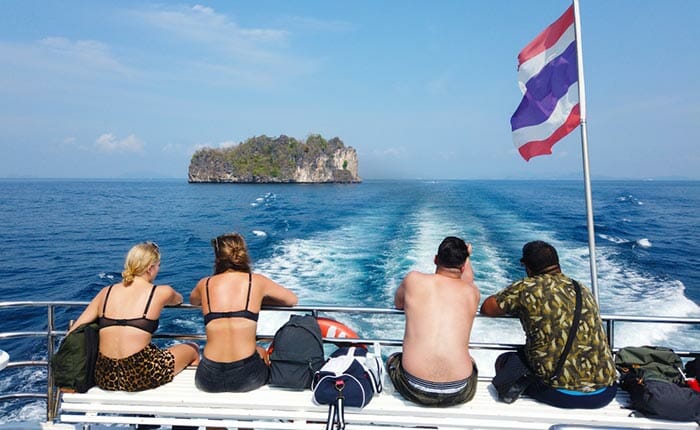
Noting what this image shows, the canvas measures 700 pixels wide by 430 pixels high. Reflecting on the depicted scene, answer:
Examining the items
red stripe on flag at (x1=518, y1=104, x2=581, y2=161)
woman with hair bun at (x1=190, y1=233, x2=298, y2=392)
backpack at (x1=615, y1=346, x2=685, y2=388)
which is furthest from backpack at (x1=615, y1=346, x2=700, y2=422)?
woman with hair bun at (x1=190, y1=233, x2=298, y2=392)

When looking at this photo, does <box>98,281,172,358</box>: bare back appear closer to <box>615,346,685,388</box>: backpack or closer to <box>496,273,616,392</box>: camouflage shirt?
<box>496,273,616,392</box>: camouflage shirt

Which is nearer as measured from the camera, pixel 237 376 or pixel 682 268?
pixel 237 376

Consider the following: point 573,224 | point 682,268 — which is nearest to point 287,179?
point 573,224

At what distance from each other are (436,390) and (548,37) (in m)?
3.74

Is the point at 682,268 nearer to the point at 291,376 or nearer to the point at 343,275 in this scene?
the point at 343,275

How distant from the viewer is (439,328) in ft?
8.78

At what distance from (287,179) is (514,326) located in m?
118

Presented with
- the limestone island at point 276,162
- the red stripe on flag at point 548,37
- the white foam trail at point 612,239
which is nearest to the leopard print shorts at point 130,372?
the red stripe on flag at point 548,37

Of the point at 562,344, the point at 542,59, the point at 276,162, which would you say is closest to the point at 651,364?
the point at 562,344

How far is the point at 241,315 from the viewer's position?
2910 millimetres

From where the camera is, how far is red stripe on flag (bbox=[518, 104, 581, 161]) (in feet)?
13.9

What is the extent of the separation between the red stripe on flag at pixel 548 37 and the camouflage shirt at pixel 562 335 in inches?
112

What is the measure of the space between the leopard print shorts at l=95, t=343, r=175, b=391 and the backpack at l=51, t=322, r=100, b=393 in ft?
0.18

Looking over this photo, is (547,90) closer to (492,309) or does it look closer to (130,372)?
(492,309)
